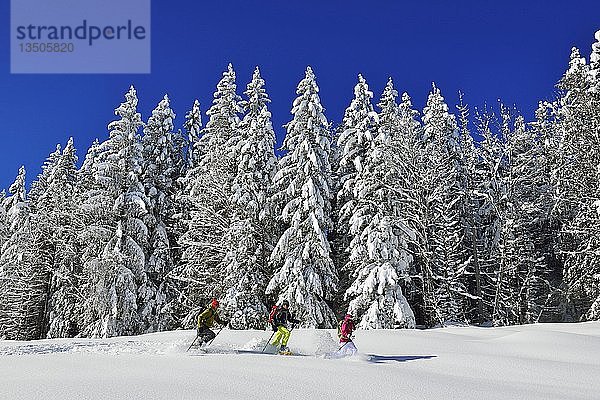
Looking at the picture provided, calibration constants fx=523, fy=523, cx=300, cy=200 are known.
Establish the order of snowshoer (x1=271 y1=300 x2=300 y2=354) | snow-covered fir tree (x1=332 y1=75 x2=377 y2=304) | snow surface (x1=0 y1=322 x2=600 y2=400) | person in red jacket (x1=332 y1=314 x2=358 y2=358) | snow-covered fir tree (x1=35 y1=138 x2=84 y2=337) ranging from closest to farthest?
snow surface (x1=0 y1=322 x2=600 y2=400) → person in red jacket (x1=332 y1=314 x2=358 y2=358) → snowshoer (x1=271 y1=300 x2=300 y2=354) → snow-covered fir tree (x1=332 y1=75 x2=377 y2=304) → snow-covered fir tree (x1=35 y1=138 x2=84 y2=337)

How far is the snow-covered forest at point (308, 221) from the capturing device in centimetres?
2586

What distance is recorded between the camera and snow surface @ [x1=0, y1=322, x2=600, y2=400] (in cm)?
851

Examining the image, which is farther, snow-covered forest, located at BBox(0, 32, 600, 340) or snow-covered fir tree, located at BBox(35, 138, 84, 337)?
snow-covered fir tree, located at BBox(35, 138, 84, 337)

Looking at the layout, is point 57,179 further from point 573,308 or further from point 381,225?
point 573,308

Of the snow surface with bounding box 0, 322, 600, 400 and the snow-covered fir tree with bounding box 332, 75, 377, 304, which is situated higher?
the snow-covered fir tree with bounding box 332, 75, 377, 304

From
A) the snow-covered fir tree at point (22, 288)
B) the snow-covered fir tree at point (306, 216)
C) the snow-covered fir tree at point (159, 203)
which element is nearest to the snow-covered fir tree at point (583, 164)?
the snow-covered fir tree at point (306, 216)

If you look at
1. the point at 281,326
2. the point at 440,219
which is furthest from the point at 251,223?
the point at 281,326

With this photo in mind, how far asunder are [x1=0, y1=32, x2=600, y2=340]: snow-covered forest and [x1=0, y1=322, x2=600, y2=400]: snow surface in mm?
9513

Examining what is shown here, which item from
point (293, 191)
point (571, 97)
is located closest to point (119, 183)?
point (293, 191)

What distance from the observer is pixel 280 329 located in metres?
14.3

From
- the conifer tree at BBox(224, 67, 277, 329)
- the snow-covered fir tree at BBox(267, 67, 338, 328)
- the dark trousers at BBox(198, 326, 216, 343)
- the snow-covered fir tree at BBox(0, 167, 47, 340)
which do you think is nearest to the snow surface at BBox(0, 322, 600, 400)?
the dark trousers at BBox(198, 326, 216, 343)

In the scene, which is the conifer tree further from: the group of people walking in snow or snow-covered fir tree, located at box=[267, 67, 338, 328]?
the group of people walking in snow

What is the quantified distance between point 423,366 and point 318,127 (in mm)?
17738

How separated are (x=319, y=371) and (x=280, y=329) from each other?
3840 millimetres
